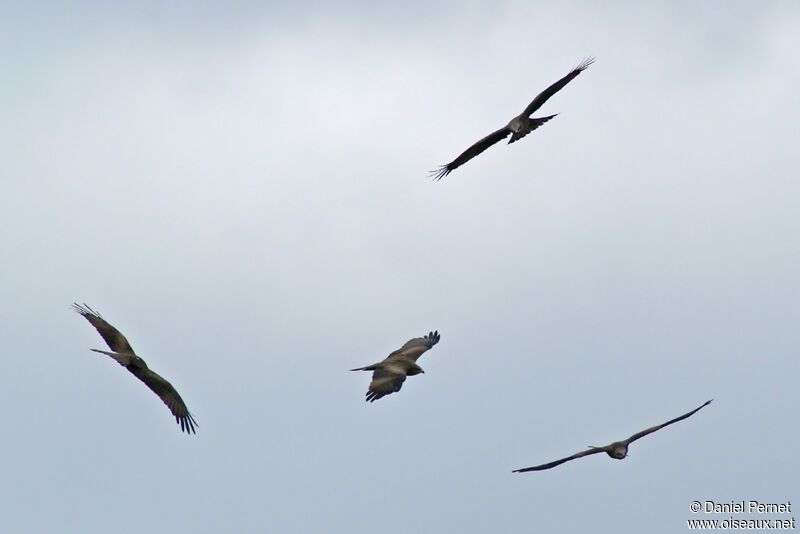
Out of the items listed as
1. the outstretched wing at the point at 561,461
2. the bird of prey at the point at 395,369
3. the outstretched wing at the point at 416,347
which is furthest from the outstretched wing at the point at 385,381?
the outstretched wing at the point at 561,461

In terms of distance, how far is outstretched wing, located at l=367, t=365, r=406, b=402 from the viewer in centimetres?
2486

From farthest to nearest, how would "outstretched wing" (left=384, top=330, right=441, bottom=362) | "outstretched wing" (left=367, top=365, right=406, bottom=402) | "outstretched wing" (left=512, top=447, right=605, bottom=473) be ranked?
"outstretched wing" (left=384, top=330, right=441, bottom=362), "outstretched wing" (left=367, top=365, right=406, bottom=402), "outstretched wing" (left=512, top=447, right=605, bottom=473)

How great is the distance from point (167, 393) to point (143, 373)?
0.70 metres

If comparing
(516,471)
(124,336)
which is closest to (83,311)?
(124,336)

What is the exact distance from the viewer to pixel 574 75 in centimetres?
2598

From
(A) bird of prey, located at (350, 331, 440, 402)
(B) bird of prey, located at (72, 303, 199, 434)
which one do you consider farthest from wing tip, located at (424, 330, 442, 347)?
(B) bird of prey, located at (72, 303, 199, 434)

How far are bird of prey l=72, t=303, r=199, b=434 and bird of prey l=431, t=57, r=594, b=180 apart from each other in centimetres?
759

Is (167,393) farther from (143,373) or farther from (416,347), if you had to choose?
(416,347)

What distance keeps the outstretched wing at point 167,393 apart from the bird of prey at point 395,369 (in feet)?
12.3

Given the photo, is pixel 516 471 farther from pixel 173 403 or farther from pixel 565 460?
pixel 173 403

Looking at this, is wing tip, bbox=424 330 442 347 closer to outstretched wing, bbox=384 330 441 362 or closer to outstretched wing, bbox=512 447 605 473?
outstretched wing, bbox=384 330 441 362

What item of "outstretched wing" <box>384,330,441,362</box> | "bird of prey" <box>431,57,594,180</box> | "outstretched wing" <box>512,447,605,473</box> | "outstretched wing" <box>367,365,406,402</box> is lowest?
"outstretched wing" <box>512,447,605,473</box>

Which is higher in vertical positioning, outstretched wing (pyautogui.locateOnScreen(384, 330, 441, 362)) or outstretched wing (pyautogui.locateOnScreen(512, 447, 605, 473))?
outstretched wing (pyautogui.locateOnScreen(384, 330, 441, 362))

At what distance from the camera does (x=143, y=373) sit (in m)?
26.7
